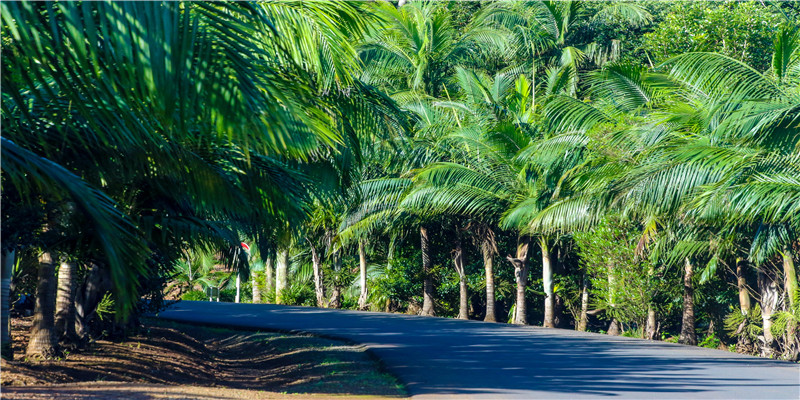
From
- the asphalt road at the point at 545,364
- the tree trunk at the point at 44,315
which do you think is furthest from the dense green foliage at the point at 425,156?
the asphalt road at the point at 545,364

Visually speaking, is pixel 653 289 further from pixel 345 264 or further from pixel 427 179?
pixel 345 264

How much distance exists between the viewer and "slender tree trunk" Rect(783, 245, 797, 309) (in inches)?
530

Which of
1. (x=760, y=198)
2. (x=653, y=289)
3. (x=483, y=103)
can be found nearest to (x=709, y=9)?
(x=483, y=103)

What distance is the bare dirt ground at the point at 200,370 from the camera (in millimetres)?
8188

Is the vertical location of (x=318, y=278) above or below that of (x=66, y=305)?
above

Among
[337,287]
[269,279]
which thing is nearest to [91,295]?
[337,287]

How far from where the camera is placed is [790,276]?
45.4 ft

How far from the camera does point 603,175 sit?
13.9 metres

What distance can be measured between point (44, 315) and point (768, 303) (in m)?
12.8

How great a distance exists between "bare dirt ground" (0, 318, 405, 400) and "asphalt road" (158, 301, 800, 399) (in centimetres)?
63

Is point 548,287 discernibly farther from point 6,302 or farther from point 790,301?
point 6,302

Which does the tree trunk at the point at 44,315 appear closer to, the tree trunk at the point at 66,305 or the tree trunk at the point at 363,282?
the tree trunk at the point at 66,305

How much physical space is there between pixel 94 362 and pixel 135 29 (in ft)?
28.0

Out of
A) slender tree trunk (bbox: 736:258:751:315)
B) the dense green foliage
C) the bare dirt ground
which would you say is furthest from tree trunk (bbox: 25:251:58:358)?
slender tree trunk (bbox: 736:258:751:315)
